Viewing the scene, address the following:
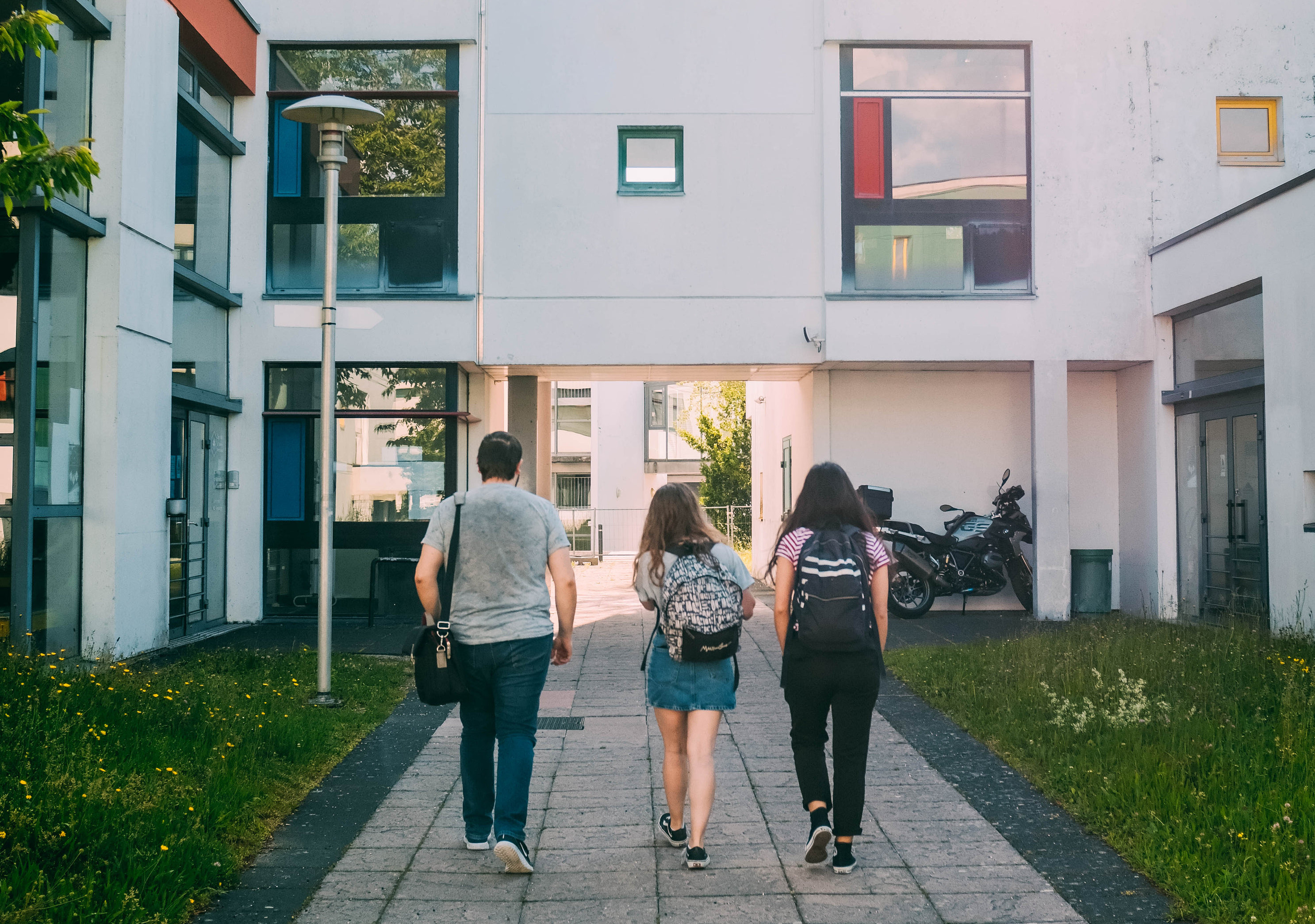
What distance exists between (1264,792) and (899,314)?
891 cm

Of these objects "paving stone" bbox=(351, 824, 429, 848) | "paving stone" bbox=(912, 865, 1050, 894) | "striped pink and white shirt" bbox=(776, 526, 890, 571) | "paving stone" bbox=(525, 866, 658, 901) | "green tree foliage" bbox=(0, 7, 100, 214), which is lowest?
"paving stone" bbox=(351, 824, 429, 848)

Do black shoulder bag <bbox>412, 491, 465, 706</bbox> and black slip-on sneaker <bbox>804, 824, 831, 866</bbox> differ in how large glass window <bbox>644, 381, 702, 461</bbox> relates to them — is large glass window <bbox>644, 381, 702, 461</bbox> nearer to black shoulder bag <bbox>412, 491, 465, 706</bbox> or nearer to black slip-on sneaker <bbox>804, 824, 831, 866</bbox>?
black shoulder bag <bbox>412, 491, 465, 706</bbox>

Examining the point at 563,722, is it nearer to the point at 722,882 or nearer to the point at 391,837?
the point at 391,837

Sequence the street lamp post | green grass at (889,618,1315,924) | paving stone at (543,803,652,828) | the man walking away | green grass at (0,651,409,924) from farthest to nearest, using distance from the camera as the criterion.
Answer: the street lamp post < paving stone at (543,803,652,828) < the man walking away < green grass at (889,618,1315,924) < green grass at (0,651,409,924)

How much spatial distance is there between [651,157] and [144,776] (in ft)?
33.3

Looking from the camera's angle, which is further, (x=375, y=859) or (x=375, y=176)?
(x=375, y=176)

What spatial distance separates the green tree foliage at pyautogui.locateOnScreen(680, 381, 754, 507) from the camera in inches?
1244

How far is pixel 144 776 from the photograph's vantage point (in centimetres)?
535

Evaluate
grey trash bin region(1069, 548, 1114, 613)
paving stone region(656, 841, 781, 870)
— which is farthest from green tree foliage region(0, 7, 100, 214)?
grey trash bin region(1069, 548, 1114, 613)

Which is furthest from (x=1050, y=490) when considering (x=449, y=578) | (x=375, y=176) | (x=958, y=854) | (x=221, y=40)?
(x=221, y=40)

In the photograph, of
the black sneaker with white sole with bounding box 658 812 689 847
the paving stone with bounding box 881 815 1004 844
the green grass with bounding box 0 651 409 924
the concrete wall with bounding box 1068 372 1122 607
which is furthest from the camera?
the concrete wall with bounding box 1068 372 1122 607

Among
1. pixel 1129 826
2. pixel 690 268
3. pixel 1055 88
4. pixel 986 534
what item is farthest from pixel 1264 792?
pixel 1055 88

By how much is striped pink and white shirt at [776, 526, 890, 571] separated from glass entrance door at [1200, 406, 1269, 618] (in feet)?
27.1

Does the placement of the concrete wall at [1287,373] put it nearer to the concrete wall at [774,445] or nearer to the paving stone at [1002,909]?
the concrete wall at [774,445]
